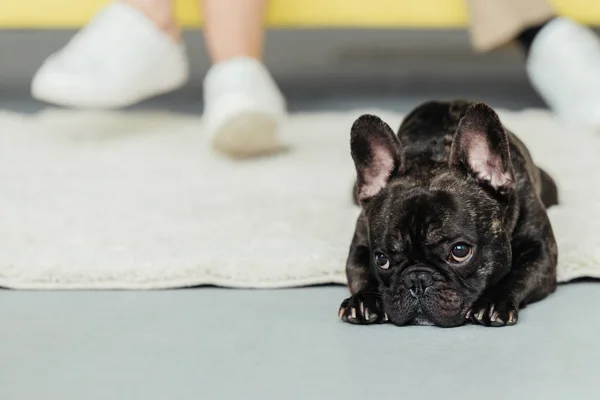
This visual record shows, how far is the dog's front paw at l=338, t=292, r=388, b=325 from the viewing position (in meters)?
1.30

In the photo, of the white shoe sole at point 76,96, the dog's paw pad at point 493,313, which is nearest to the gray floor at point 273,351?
the dog's paw pad at point 493,313

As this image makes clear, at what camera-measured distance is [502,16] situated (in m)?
2.27

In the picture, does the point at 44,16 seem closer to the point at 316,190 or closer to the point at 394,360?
the point at 316,190

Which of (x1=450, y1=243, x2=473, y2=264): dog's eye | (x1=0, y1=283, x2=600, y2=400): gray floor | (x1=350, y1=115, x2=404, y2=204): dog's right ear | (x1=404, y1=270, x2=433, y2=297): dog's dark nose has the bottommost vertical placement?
(x1=0, y1=283, x2=600, y2=400): gray floor

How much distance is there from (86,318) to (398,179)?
467mm

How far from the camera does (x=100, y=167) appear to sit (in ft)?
7.04

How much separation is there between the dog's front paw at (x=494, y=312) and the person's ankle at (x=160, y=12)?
3.99 feet

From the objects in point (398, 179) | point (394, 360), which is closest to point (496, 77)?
point (398, 179)

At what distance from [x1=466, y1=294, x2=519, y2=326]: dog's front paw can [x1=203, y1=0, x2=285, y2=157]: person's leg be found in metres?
0.84

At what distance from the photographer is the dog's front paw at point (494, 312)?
4.12 ft

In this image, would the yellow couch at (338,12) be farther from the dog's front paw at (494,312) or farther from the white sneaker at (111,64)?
the dog's front paw at (494,312)

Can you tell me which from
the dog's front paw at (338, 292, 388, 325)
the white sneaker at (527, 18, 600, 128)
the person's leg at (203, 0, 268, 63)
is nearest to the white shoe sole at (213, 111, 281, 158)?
the person's leg at (203, 0, 268, 63)

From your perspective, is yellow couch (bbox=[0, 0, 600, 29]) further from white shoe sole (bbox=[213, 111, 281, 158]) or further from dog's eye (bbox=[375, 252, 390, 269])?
dog's eye (bbox=[375, 252, 390, 269])

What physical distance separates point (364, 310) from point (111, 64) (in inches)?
41.6
